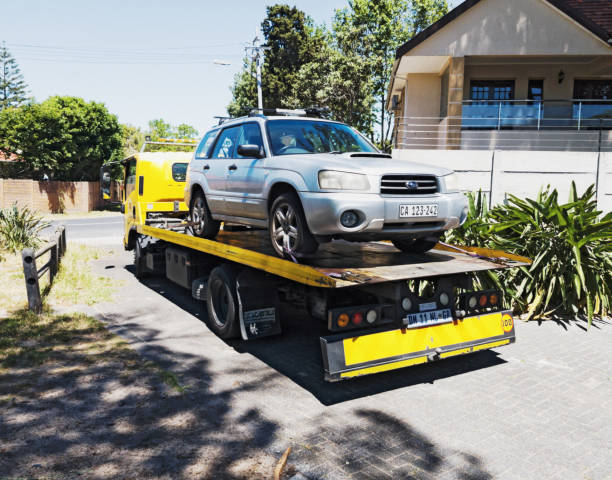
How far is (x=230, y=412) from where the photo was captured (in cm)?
414

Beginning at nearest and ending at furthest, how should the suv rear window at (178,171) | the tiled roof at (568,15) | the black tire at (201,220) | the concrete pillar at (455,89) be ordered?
the black tire at (201,220) < the suv rear window at (178,171) < the tiled roof at (568,15) < the concrete pillar at (455,89)

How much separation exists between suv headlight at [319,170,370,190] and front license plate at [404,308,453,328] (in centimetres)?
128

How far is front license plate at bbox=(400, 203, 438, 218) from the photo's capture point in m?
4.62

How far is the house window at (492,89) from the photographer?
17.2 metres

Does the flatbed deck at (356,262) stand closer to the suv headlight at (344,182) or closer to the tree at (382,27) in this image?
the suv headlight at (344,182)

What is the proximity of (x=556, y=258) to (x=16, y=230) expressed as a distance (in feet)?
38.6

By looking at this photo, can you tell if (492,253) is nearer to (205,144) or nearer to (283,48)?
(205,144)

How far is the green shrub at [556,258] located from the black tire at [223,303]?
11.6ft

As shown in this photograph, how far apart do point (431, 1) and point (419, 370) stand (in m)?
37.3

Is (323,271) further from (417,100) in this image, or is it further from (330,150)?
(417,100)

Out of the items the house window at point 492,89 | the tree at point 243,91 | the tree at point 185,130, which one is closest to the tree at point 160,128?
the tree at point 185,130

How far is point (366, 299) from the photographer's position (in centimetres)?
473

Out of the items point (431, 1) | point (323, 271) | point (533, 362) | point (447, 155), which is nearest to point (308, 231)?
point (323, 271)

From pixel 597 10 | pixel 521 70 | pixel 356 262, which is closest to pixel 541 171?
pixel 356 262
